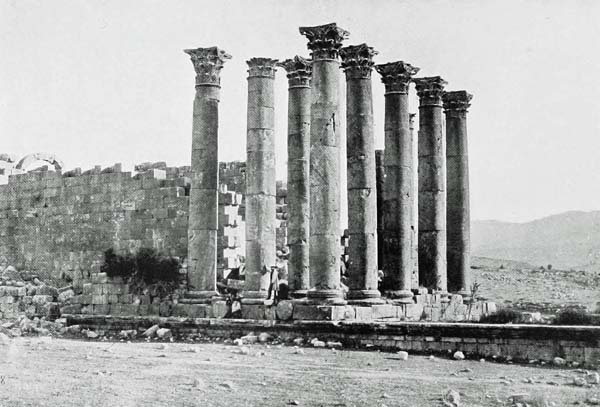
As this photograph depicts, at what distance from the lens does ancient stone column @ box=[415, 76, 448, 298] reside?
23719 mm

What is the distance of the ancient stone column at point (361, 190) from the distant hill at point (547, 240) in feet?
226

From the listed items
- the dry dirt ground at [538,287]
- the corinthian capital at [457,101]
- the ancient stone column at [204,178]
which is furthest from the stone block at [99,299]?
the dry dirt ground at [538,287]

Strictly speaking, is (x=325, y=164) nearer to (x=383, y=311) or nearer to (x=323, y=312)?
(x=323, y=312)

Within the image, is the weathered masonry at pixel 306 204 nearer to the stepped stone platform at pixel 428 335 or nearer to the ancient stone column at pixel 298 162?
the ancient stone column at pixel 298 162

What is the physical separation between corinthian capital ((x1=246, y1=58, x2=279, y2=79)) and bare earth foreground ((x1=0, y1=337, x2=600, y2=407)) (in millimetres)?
8625

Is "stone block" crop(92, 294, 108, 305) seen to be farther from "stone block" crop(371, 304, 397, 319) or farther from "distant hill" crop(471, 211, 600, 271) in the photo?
"distant hill" crop(471, 211, 600, 271)

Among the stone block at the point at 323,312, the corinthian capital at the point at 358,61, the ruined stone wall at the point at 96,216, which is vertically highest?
the corinthian capital at the point at 358,61

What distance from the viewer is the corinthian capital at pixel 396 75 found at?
22062 millimetres

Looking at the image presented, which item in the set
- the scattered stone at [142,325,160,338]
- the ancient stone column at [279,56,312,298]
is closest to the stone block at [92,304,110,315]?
the scattered stone at [142,325,160,338]

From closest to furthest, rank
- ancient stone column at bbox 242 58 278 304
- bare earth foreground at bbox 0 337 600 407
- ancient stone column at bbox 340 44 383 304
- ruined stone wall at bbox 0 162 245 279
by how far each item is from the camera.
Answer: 1. bare earth foreground at bbox 0 337 600 407
2. ancient stone column at bbox 340 44 383 304
3. ancient stone column at bbox 242 58 278 304
4. ruined stone wall at bbox 0 162 245 279

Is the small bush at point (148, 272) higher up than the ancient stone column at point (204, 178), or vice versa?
the ancient stone column at point (204, 178)

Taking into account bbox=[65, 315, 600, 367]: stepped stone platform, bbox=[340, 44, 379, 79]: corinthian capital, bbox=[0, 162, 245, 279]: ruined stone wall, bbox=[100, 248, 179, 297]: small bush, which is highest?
bbox=[340, 44, 379, 79]: corinthian capital

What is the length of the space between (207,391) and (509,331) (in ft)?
21.2

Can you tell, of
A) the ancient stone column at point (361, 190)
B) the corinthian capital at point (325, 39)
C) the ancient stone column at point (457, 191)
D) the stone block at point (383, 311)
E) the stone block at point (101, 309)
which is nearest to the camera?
the corinthian capital at point (325, 39)
